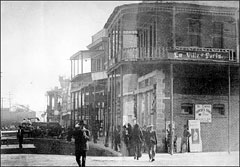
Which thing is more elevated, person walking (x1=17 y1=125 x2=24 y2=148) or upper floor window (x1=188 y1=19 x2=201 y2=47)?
upper floor window (x1=188 y1=19 x2=201 y2=47)

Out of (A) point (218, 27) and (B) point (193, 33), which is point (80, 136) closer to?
(B) point (193, 33)

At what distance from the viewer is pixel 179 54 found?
238 cm

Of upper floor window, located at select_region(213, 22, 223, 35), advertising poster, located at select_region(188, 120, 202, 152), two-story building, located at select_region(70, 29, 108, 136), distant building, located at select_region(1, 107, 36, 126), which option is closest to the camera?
distant building, located at select_region(1, 107, 36, 126)

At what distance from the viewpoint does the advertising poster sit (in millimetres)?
2146

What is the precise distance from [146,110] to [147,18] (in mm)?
622

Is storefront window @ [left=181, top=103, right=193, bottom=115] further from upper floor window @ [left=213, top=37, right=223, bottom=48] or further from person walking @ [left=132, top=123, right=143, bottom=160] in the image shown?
upper floor window @ [left=213, top=37, right=223, bottom=48]

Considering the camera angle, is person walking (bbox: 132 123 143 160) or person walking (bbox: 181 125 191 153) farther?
person walking (bbox: 132 123 143 160)

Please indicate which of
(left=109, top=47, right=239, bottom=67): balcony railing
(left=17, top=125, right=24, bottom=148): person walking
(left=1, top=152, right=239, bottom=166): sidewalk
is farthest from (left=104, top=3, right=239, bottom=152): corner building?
(left=17, top=125, right=24, bottom=148): person walking

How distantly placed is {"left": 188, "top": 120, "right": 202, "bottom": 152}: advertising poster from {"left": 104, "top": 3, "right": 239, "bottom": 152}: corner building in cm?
3

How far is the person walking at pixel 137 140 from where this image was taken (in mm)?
2348

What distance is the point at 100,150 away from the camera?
88.3 inches

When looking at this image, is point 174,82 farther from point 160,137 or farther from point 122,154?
point 122,154

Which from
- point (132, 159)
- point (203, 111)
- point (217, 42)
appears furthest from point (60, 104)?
point (217, 42)

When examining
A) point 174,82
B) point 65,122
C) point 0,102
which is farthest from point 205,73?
point 0,102
